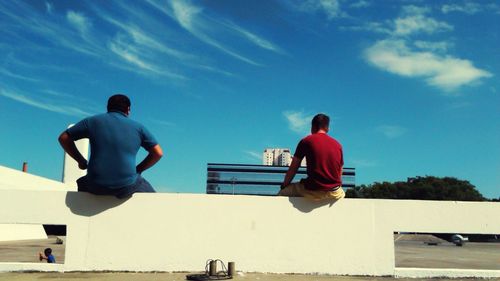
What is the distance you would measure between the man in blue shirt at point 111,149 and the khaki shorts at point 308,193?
1.61 m

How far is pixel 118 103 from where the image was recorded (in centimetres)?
511

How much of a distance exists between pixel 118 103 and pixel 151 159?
2.36 ft

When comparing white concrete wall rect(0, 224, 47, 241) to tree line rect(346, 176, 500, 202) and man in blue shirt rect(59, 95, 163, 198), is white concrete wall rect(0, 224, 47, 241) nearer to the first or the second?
man in blue shirt rect(59, 95, 163, 198)

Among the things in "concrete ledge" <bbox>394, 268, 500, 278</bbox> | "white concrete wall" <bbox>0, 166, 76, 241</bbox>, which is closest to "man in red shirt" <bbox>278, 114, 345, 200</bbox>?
"concrete ledge" <bbox>394, 268, 500, 278</bbox>

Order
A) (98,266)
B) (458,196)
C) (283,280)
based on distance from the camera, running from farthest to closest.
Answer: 1. (458,196)
2. (98,266)
3. (283,280)

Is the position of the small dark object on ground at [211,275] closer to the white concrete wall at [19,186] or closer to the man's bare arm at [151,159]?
the man's bare arm at [151,159]

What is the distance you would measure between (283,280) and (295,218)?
70 cm

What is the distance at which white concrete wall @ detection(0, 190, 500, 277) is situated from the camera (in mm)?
4965

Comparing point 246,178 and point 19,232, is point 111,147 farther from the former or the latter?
point 246,178

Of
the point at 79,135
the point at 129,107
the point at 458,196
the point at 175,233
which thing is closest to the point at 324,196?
the point at 175,233

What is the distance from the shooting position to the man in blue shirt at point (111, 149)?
484 centimetres

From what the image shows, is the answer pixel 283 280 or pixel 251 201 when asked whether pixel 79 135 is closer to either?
pixel 251 201

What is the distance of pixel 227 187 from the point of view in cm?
11969

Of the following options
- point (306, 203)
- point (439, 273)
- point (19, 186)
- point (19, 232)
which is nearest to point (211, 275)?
point (306, 203)
